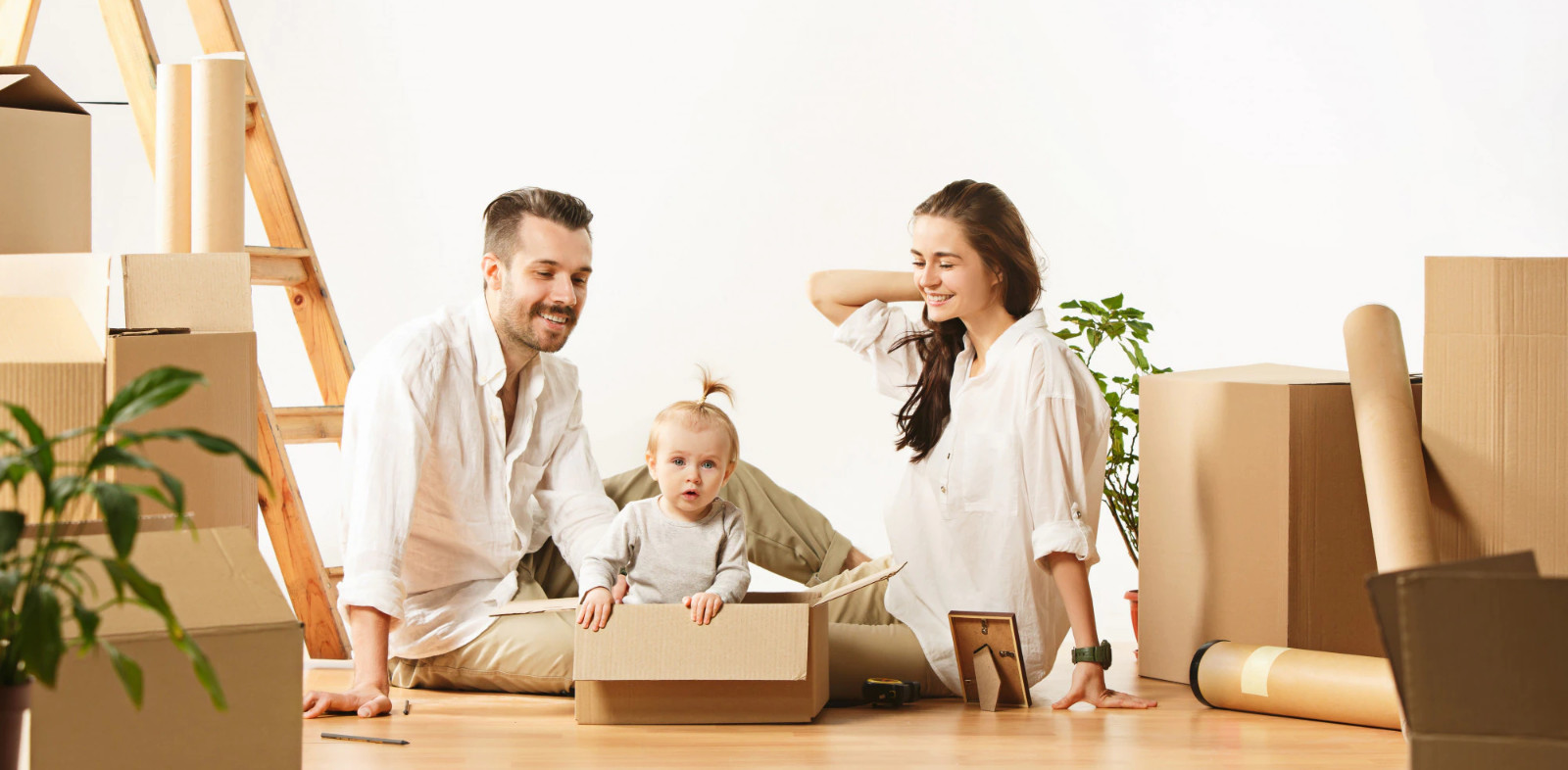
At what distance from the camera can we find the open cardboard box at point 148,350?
160 cm

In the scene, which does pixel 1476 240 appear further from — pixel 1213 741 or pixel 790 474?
pixel 1213 741

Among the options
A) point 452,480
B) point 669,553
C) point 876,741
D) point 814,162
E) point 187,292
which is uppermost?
point 814,162

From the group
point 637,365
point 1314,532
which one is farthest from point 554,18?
point 1314,532

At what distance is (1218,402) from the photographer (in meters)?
2.41

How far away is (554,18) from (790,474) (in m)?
1.33

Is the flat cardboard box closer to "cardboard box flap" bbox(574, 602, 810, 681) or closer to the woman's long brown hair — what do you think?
"cardboard box flap" bbox(574, 602, 810, 681)

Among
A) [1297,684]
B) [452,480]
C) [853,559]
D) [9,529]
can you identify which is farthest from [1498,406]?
[9,529]

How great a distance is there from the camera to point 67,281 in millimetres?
1773

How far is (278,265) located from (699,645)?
1102 millimetres

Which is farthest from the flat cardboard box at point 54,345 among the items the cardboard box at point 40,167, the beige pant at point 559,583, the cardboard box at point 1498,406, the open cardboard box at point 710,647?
the cardboard box at point 1498,406

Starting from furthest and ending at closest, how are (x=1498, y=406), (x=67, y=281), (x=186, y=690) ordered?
(x=1498, y=406) < (x=67, y=281) < (x=186, y=690)

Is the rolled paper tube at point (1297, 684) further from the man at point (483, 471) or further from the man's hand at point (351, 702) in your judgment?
the man's hand at point (351, 702)

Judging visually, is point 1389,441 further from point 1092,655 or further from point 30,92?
point 30,92

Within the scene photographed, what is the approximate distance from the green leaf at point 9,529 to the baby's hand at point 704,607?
113cm
